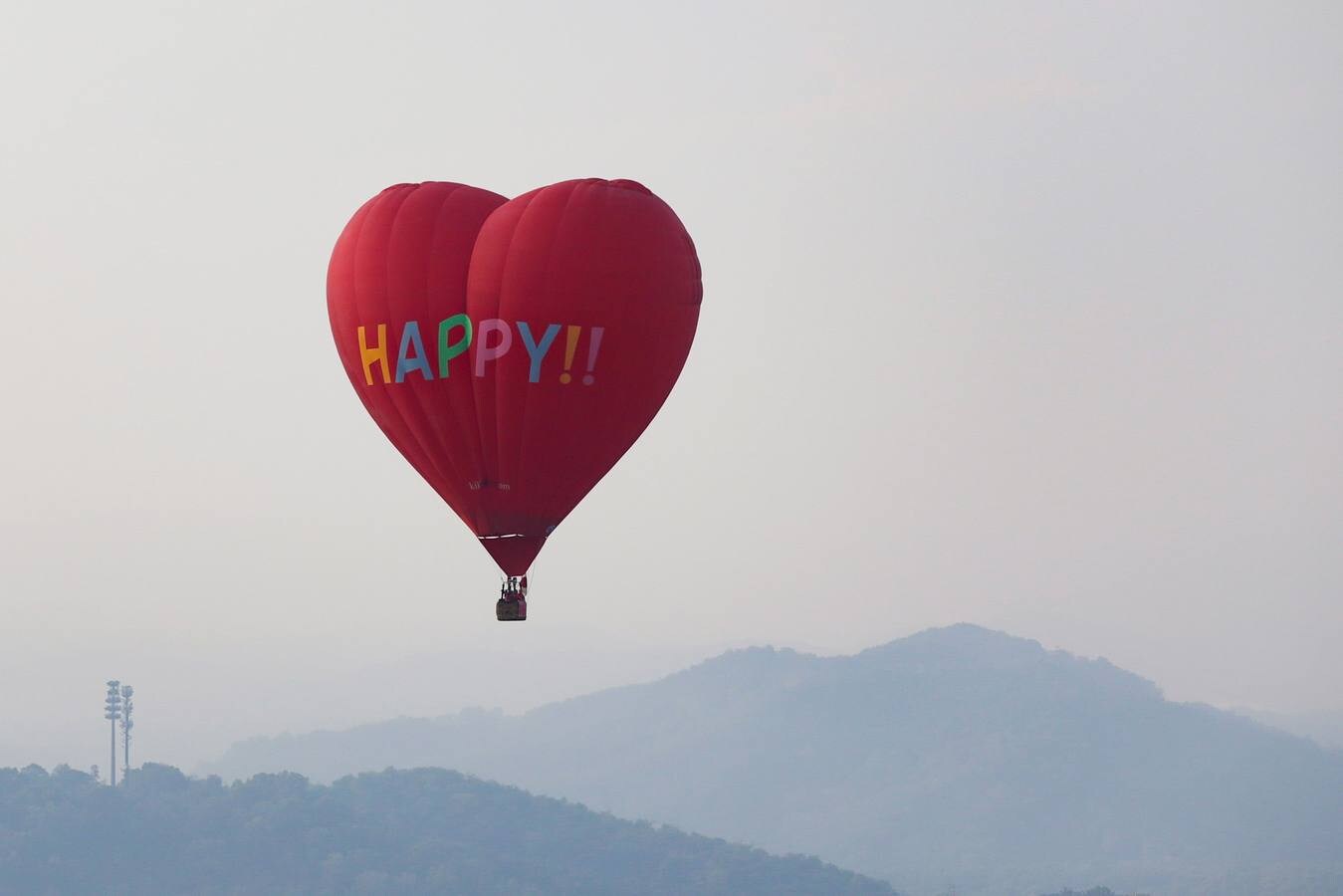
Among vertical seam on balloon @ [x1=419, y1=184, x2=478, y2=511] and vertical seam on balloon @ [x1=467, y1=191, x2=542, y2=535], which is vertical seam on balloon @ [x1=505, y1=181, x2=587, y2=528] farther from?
vertical seam on balloon @ [x1=419, y1=184, x2=478, y2=511]

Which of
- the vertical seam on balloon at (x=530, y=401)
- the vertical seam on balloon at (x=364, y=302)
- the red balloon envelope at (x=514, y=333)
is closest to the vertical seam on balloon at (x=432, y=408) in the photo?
the red balloon envelope at (x=514, y=333)

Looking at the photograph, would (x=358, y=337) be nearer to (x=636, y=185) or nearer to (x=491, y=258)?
(x=491, y=258)

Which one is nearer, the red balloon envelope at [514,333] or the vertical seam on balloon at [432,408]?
the red balloon envelope at [514,333]

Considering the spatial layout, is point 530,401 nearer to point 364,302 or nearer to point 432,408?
point 432,408

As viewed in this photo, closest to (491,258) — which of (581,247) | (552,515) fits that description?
(581,247)

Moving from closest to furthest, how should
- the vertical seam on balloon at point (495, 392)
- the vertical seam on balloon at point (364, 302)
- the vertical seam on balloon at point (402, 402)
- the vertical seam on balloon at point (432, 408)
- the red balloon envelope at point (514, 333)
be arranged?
the vertical seam on balloon at point (495, 392) → the red balloon envelope at point (514, 333) → the vertical seam on balloon at point (432, 408) → the vertical seam on balloon at point (402, 402) → the vertical seam on balloon at point (364, 302)

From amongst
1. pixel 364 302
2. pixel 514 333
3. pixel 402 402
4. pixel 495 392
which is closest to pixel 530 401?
pixel 495 392

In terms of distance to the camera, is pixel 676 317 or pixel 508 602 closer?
pixel 508 602

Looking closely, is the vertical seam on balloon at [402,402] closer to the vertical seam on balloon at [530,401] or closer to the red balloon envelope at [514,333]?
the red balloon envelope at [514,333]
